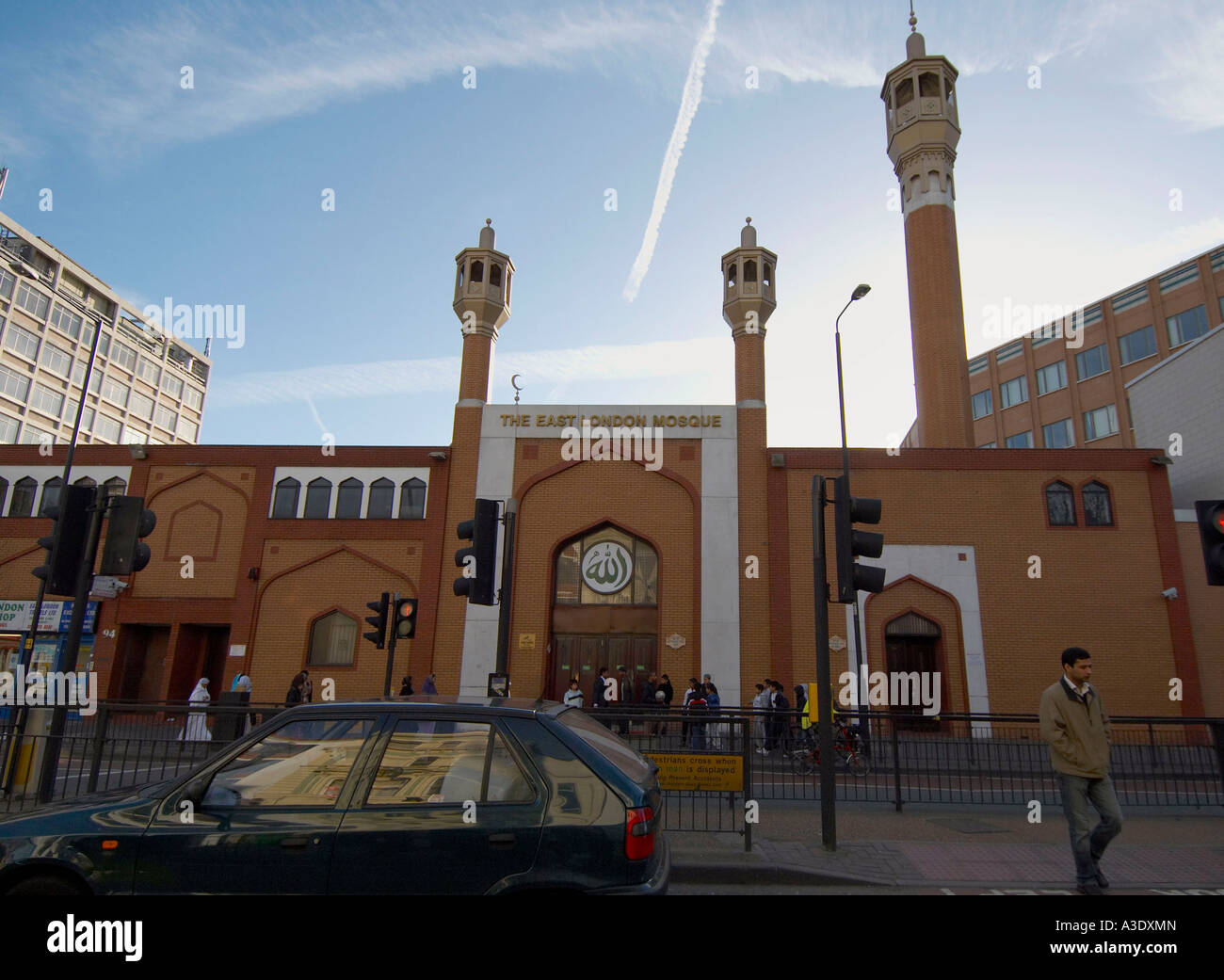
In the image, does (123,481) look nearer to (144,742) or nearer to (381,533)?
(381,533)

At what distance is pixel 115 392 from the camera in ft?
199

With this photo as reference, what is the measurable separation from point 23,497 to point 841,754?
26794 millimetres

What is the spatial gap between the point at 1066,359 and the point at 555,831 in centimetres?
4834

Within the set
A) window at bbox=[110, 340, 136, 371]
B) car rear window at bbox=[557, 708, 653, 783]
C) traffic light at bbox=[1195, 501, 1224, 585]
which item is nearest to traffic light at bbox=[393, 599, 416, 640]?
car rear window at bbox=[557, 708, 653, 783]

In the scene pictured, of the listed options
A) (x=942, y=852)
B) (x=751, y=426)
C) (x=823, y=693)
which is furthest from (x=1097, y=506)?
(x=823, y=693)

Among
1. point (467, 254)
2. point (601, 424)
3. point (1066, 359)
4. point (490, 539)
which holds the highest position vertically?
point (1066, 359)

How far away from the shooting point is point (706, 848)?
6969 millimetres

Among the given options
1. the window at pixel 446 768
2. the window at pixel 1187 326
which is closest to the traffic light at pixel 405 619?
the window at pixel 446 768

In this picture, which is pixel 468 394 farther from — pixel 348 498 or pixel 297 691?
pixel 297 691

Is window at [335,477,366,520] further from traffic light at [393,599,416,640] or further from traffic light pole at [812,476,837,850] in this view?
traffic light pole at [812,476,837,850]

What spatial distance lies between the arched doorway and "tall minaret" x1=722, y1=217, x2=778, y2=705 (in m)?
2.69

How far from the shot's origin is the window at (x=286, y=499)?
23.5 meters
